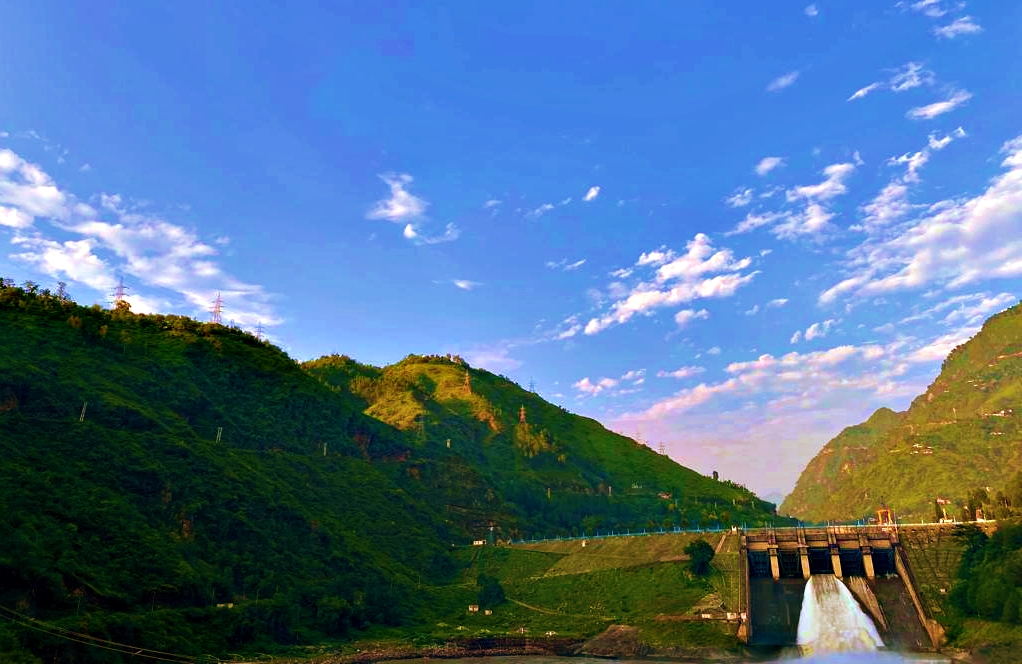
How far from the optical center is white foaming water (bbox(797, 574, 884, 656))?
3051 inches

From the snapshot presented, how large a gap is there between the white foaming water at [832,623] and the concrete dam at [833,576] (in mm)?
784

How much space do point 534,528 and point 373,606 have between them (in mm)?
81959

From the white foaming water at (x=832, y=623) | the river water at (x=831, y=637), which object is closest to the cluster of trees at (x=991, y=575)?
the river water at (x=831, y=637)

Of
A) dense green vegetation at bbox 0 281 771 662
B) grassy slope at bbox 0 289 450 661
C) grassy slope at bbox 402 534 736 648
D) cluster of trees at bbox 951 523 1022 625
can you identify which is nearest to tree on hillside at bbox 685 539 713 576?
grassy slope at bbox 402 534 736 648

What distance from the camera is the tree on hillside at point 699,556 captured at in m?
98.1

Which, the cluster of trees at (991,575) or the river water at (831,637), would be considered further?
the river water at (831,637)

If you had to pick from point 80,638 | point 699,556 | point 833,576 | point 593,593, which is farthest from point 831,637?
point 80,638

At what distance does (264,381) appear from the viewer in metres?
158

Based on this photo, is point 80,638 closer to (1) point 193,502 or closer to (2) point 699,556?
(1) point 193,502

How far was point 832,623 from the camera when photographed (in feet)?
266

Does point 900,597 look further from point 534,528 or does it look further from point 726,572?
point 534,528

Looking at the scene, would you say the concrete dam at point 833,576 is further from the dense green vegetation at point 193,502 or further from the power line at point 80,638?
the power line at point 80,638

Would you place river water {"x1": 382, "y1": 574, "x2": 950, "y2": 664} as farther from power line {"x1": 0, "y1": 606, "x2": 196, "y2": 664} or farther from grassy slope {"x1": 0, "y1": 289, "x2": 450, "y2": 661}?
power line {"x1": 0, "y1": 606, "x2": 196, "y2": 664}

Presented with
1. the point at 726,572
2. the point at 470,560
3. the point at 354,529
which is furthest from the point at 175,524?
the point at 726,572
